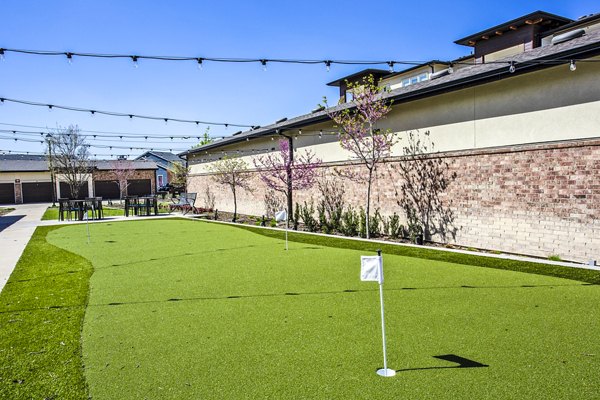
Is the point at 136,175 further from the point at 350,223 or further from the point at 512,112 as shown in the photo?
the point at 512,112

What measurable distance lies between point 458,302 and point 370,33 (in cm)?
681

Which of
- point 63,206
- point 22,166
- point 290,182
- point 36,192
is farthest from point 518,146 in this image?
point 22,166

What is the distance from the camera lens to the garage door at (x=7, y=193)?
40531 millimetres

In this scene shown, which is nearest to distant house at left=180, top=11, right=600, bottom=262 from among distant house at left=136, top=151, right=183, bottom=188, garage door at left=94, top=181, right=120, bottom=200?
garage door at left=94, top=181, right=120, bottom=200

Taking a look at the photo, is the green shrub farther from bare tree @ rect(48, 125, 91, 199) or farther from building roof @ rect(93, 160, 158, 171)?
building roof @ rect(93, 160, 158, 171)

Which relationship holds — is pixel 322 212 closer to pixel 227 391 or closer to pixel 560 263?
pixel 560 263

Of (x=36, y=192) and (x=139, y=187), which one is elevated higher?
(x=139, y=187)

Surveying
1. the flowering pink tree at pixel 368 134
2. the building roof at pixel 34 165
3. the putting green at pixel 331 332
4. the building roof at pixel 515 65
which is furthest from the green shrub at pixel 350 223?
the building roof at pixel 34 165

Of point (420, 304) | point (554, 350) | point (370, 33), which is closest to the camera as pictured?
point (554, 350)

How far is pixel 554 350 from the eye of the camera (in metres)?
3.94

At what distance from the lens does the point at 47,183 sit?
139 ft

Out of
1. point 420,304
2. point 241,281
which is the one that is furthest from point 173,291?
point 420,304

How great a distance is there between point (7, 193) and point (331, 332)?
149 ft

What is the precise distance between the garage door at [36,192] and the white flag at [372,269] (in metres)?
46.0
